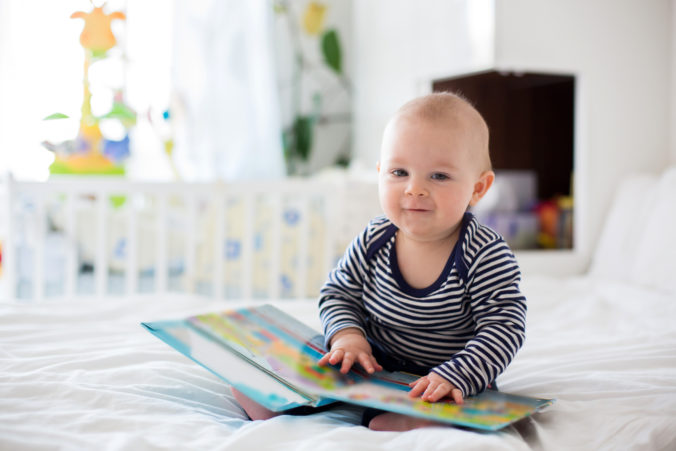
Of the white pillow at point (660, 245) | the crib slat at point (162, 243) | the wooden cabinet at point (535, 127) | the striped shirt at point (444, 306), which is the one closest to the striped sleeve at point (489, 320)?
the striped shirt at point (444, 306)

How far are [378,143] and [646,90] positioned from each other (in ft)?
3.42

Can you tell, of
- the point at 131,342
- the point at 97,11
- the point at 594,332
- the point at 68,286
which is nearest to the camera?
the point at 131,342

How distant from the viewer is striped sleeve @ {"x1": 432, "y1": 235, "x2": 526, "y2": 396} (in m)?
0.72

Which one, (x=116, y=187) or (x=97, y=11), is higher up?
(x=97, y=11)

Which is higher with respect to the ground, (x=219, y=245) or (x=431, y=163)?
(x=431, y=163)

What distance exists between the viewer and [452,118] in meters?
0.80

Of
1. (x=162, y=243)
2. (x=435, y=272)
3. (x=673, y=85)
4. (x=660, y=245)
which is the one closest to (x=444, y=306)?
(x=435, y=272)

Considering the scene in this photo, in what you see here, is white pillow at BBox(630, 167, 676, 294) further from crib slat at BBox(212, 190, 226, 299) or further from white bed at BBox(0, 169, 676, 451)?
crib slat at BBox(212, 190, 226, 299)

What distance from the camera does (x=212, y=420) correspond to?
28.0 inches

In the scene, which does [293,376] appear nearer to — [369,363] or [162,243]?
[369,363]

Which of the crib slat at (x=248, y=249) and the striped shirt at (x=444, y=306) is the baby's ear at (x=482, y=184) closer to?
the striped shirt at (x=444, y=306)

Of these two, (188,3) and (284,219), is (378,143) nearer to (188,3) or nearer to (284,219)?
(284,219)

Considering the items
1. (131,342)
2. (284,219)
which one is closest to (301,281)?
(284,219)

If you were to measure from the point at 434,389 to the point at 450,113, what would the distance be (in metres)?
0.36
